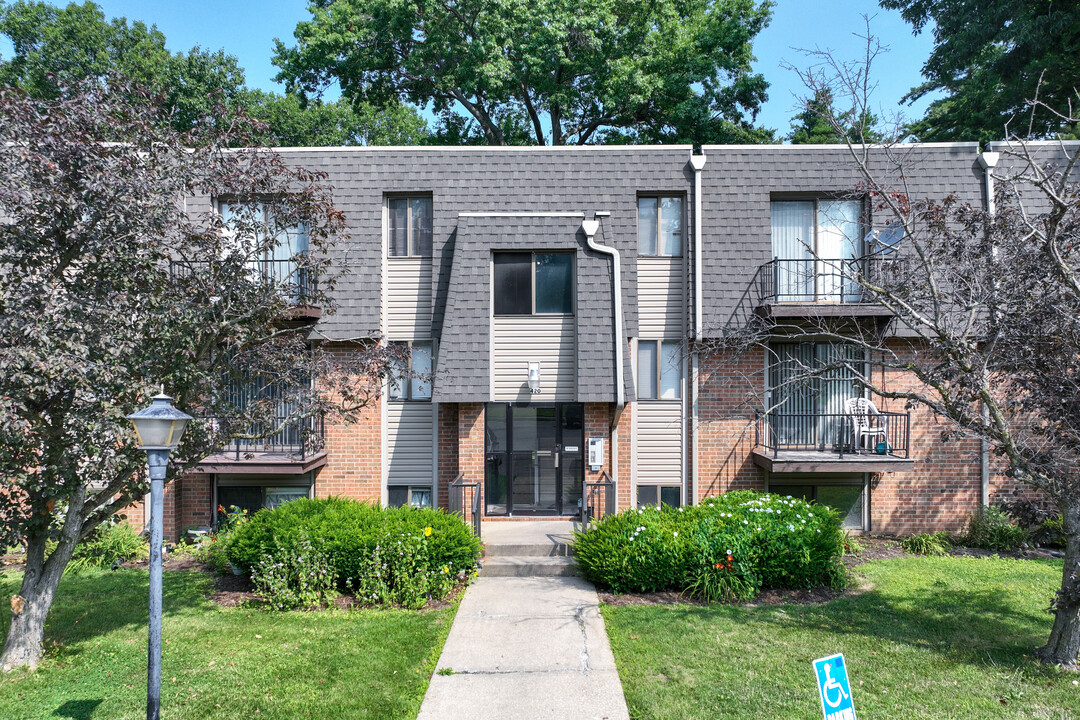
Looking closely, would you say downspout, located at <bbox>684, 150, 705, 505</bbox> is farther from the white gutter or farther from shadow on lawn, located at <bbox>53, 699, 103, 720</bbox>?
shadow on lawn, located at <bbox>53, 699, 103, 720</bbox>

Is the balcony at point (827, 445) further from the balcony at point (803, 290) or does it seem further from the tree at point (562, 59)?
the tree at point (562, 59)

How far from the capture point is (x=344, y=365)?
26.4 ft

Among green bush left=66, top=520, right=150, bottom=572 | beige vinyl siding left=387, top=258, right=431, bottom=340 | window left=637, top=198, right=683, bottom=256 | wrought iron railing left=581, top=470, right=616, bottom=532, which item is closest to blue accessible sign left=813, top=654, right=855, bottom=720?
wrought iron railing left=581, top=470, right=616, bottom=532

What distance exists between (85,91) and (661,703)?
308 inches

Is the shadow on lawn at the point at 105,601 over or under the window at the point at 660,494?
under

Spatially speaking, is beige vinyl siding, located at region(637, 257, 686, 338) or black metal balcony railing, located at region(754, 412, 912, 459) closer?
black metal balcony railing, located at region(754, 412, 912, 459)

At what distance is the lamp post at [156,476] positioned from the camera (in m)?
4.62

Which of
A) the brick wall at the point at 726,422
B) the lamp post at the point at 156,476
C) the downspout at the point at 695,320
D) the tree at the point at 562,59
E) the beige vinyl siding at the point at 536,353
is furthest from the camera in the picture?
the tree at the point at 562,59

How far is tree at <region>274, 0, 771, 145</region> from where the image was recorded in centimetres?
1958

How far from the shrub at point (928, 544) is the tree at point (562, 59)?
1499cm

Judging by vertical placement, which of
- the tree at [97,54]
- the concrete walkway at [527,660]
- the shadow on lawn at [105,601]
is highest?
the tree at [97,54]

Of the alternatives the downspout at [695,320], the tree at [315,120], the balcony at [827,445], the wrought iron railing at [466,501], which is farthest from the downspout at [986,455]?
the tree at [315,120]

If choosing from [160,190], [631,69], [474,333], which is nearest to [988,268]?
[474,333]

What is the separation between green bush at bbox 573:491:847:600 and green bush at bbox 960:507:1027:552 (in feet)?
13.1
